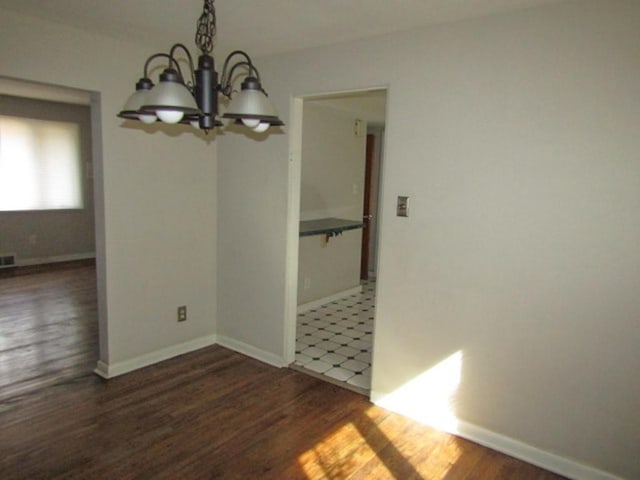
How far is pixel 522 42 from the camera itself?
2168mm

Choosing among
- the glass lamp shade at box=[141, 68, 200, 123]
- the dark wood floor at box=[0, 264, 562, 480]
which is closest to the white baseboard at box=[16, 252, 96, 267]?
the dark wood floor at box=[0, 264, 562, 480]

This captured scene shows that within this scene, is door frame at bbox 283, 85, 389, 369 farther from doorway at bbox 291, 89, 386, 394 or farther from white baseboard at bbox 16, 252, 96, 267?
white baseboard at bbox 16, 252, 96, 267

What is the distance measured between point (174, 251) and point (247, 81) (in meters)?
2.16

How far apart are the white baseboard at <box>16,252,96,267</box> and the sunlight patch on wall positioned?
6131mm

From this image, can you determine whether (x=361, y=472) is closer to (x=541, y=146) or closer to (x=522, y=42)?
(x=541, y=146)

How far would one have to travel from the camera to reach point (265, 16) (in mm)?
2359

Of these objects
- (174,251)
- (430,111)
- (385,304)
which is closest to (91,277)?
(174,251)

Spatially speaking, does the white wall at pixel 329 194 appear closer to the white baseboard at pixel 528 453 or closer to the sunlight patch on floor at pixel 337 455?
the sunlight patch on floor at pixel 337 455

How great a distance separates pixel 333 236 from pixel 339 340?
1.41 m

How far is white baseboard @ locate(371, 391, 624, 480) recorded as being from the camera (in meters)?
2.18

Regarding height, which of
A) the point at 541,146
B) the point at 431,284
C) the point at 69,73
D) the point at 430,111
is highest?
the point at 69,73

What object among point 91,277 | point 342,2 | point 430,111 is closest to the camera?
point 342,2

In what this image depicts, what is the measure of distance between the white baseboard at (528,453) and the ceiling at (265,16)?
7.55ft

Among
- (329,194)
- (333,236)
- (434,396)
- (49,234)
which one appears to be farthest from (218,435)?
(49,234)
